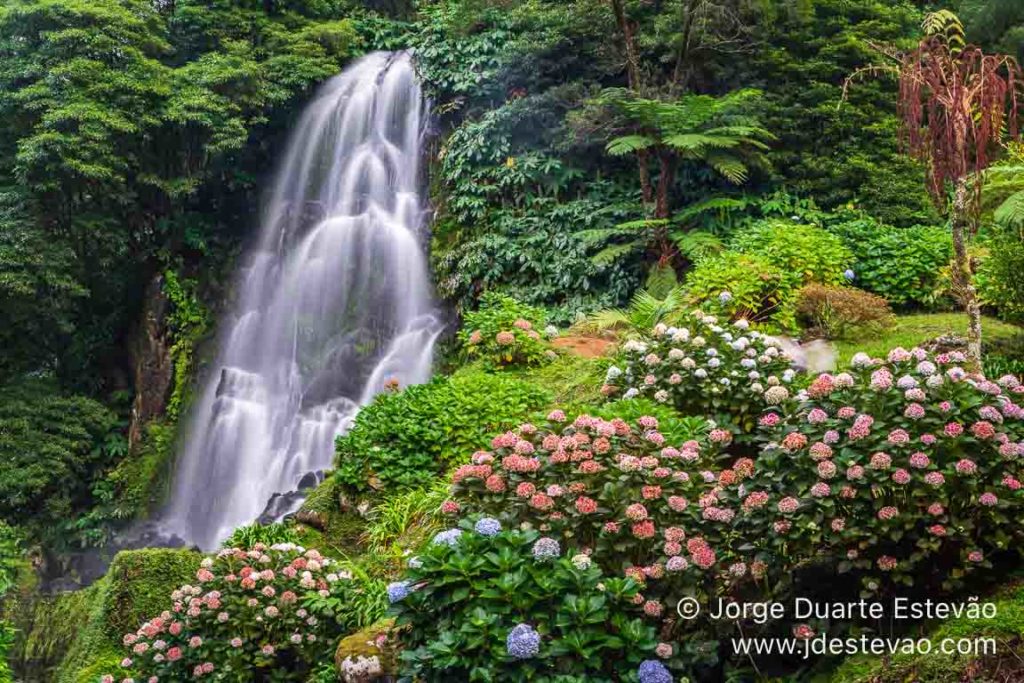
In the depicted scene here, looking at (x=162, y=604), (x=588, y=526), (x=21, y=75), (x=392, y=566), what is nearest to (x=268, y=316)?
(x=21, y=75)

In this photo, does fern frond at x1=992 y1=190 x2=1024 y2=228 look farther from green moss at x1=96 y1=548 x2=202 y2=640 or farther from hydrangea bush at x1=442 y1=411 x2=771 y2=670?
green moss at x1=96 y1=548 x2=202 y2=640

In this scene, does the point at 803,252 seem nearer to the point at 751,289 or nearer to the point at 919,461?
the point at 751,289

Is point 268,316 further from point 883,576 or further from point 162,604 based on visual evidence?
point 883,576

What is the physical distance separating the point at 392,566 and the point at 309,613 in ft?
3.04

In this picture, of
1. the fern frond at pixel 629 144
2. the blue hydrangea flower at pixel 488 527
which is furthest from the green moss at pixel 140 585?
the fern frond at pixel 629 144

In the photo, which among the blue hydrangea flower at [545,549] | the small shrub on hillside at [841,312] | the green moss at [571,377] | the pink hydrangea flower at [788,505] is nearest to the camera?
the pink hydrangea flower at [788,505]

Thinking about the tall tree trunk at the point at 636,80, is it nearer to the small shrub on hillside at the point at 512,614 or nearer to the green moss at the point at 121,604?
the green moss at the point at 121,604

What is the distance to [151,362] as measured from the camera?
1536 centimetres

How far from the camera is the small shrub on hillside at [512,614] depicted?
3.38 metres

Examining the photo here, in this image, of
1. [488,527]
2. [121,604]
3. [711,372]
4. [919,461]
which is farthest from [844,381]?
[121,604]

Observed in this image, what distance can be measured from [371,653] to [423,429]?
319cm

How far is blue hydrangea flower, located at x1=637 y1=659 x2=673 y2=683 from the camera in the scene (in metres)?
3.30

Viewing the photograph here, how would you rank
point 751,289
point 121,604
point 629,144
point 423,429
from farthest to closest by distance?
point 629,144 → point 751,289 → point 423,429 → point 121,604

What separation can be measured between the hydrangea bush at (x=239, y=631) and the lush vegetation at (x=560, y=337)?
20mm
